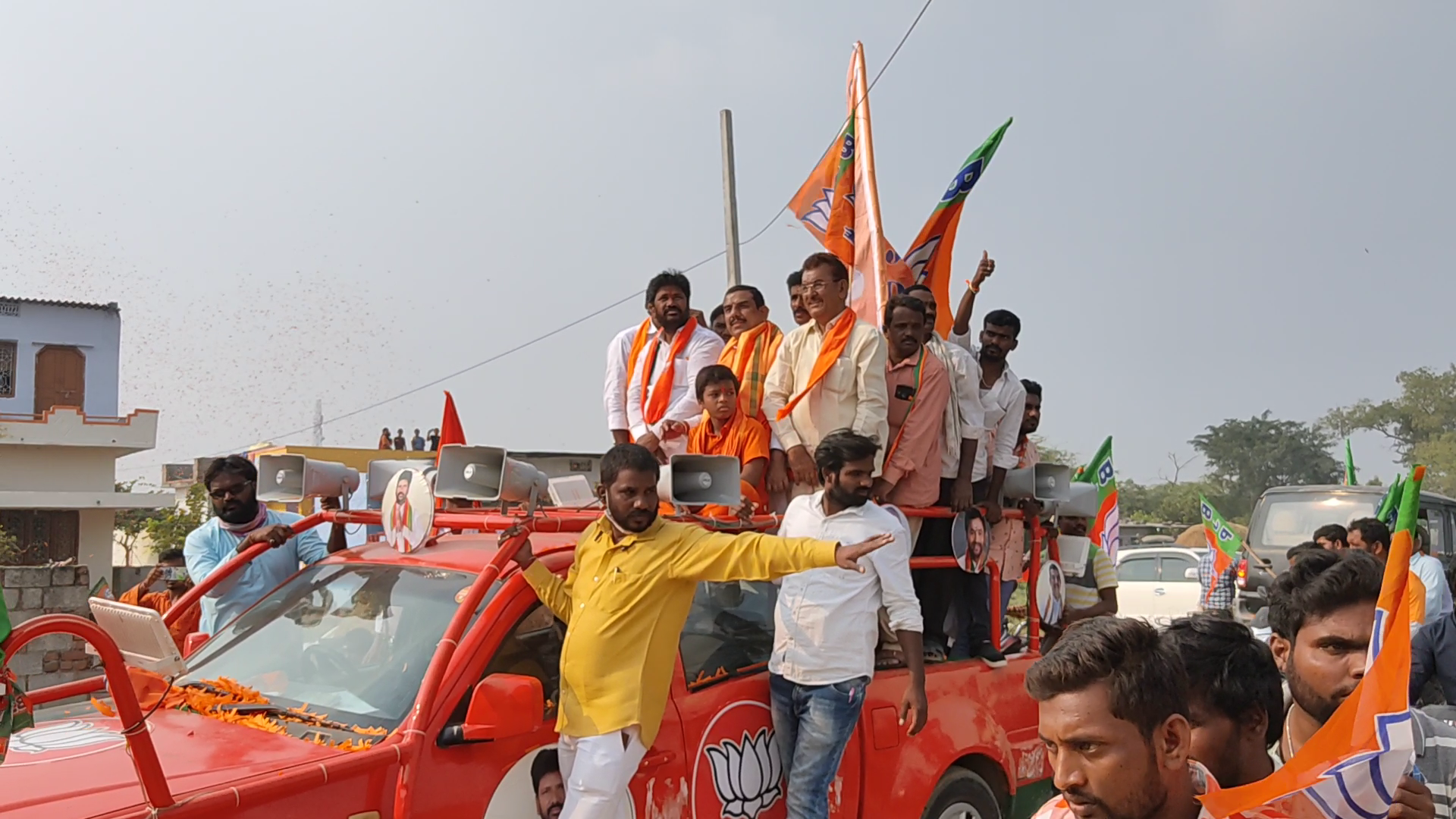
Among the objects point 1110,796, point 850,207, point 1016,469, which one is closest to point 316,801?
point 1110,796

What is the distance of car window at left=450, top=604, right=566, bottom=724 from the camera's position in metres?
3.44

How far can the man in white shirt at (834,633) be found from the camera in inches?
154

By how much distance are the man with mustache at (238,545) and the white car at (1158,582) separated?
10434 mm

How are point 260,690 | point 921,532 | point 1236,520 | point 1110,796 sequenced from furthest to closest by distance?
1. point 1236,520
2. point 921,532
3. point 260,690
4. point 1110,796

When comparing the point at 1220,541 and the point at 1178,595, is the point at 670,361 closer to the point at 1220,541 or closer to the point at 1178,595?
the point at 1220,541

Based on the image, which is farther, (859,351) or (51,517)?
(51,517)

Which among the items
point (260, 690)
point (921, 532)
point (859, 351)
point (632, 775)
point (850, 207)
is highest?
point (850, 207)

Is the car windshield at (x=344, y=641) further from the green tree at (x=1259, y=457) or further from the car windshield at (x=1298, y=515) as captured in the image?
the green tree at (x=1259, y=457)

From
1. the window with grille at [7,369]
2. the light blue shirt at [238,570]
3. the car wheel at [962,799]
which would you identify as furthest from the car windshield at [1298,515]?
the window with grille at [7,369]

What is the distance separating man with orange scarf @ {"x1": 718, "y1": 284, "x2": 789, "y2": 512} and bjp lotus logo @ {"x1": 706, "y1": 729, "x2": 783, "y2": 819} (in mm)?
1397

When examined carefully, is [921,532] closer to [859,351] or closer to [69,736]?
[859,351]

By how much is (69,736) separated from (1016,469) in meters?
4.27

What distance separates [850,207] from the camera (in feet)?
26.6

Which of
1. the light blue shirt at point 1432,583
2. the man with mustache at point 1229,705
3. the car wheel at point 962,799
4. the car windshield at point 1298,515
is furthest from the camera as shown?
the car windshield at point 1298,515
